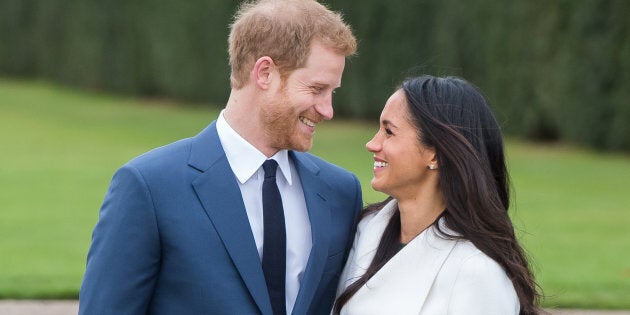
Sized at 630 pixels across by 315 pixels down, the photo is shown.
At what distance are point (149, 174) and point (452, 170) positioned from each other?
2.61 feet

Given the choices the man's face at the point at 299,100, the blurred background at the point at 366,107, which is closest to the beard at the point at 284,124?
the man's face at the point at 299,100

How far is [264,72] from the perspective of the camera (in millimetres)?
3033

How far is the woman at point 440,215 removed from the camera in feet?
9.70

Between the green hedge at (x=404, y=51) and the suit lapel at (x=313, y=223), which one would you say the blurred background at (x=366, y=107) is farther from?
the suit lapel at (x=313, y=223)

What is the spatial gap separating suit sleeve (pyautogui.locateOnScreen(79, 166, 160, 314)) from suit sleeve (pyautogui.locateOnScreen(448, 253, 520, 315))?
763 millimetres

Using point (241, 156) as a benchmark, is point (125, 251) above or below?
below

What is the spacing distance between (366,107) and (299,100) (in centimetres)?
1439

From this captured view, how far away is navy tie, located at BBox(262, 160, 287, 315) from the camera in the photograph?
9.80 ft

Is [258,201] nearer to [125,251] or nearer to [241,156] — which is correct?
[241,156]

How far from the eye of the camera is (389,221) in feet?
10.7

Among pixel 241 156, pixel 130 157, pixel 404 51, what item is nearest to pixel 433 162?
pixel 241 156

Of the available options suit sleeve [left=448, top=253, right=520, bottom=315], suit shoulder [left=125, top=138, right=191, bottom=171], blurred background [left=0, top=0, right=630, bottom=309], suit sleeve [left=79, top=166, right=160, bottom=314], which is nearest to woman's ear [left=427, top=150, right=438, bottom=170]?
suit sleeve [left=448, top=253, right=520, bottom=315]

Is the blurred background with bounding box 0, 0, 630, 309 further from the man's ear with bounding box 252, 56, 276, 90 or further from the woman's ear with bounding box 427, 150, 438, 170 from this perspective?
the man's ear with bounding box 252, 56, 276, 90

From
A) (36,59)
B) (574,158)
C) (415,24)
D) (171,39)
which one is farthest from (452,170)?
(36,59)
